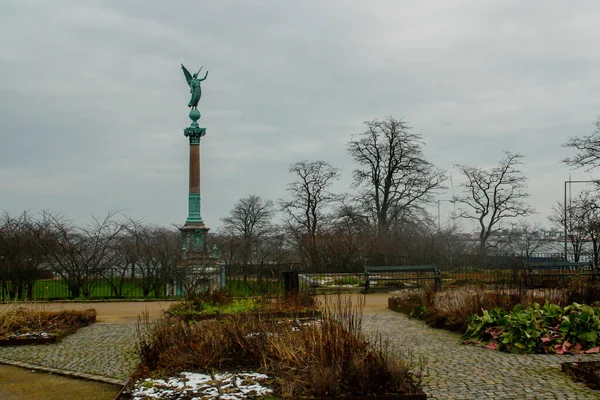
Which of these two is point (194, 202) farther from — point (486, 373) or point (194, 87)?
point (486, 373)

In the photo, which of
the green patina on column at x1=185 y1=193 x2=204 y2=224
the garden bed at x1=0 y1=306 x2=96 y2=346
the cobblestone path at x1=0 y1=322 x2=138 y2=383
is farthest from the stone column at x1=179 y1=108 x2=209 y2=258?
the cobblestone path at x1=0 y1=322 x2=138 y2=383

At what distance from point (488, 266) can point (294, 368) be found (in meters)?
22.8

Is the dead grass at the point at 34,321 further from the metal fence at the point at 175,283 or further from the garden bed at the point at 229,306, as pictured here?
the metal fence at the point at 175,283

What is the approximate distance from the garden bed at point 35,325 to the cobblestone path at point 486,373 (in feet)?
20.7

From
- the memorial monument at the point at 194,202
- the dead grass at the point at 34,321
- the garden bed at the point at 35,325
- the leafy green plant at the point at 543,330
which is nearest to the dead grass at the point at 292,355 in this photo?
the leafy green plant at the point at 543,330

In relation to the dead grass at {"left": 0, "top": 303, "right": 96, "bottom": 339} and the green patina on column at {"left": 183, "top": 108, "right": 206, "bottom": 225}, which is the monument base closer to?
the green patina on column at {"left": 183, "top": 108, "right": 206, "bottom": 225}

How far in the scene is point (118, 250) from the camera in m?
24.3

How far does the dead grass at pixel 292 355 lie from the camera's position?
6.46 meters

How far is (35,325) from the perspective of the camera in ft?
40.5

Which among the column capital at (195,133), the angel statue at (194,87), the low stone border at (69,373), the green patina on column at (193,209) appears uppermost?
the angel statue at (194,87)

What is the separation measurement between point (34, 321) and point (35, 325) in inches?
7.9

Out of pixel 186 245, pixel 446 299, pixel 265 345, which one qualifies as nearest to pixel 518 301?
pixel 446 299

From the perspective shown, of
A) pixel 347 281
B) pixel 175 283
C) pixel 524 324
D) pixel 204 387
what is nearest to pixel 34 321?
pixel 204 387

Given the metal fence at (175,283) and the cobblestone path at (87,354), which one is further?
the metal fence at (175,283)
